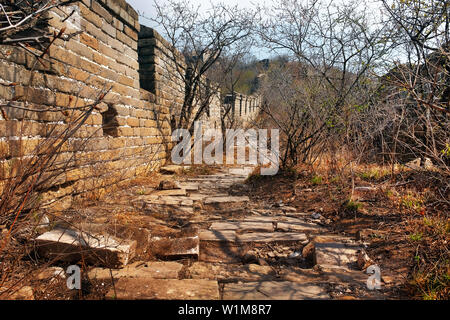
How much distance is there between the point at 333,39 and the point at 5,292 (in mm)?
5686

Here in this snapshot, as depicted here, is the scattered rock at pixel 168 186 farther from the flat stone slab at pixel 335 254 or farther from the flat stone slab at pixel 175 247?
the flat stone slab at pixel 335 254

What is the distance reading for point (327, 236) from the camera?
2.85 meters

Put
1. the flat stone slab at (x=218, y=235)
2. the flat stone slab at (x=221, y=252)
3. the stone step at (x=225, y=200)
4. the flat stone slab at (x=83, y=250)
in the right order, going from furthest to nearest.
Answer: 1. the stone step at (x=225, y=200)
2. the flat stone slab at (x=218, y=235)
3. the flat stone slab at (x=221, y=252)
4. the flat stone slab at (x=83, y=250)

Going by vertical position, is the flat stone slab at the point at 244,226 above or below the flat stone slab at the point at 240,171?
below

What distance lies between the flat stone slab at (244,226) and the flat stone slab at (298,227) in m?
0.13

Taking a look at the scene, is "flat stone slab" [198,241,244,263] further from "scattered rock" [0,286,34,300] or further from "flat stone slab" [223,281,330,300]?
"scattered rock" [0,286,34,300]

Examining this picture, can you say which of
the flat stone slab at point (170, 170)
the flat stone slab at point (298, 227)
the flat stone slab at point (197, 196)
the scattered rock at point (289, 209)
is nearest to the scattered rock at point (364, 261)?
the flat stone slab at point (298, 227)

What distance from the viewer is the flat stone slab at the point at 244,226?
313 cm

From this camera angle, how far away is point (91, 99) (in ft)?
12.7

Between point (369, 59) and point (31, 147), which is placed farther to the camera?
point (369, 59)

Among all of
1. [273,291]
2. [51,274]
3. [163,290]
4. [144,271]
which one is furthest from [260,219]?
[51,274]

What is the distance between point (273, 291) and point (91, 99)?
3.48 metres
